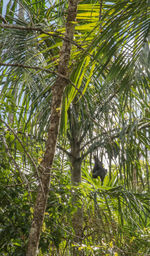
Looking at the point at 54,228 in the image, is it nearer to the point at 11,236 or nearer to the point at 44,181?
the point at 11,236

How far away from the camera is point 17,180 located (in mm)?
1498

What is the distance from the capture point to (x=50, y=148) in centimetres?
108

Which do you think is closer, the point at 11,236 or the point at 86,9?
the point at 11,236

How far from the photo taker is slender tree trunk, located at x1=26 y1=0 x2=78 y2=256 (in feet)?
3.30

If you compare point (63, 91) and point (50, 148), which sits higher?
point (63, 91)

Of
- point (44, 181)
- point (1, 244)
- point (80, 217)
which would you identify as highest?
point (44, 181)

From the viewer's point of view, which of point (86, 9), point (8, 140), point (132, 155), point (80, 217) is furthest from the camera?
point (132, 155)

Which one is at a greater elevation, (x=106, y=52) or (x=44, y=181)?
(x=106, y=52)

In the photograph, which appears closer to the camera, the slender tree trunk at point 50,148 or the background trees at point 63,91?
the slender tree trunk at point 50,148

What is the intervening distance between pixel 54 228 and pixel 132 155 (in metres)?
0.77

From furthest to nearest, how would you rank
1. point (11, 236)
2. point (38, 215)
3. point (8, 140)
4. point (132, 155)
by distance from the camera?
point (132, 155)
point (8, 140)
point (11, 236)
point (38, 215)

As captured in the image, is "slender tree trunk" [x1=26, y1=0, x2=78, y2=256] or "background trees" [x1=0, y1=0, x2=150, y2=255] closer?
"slender tree trunk" [x1=26, y1=0, x2=78, y2=256]

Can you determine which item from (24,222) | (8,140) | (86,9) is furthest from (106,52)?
(24,222)

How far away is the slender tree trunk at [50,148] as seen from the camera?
1.00 meters
